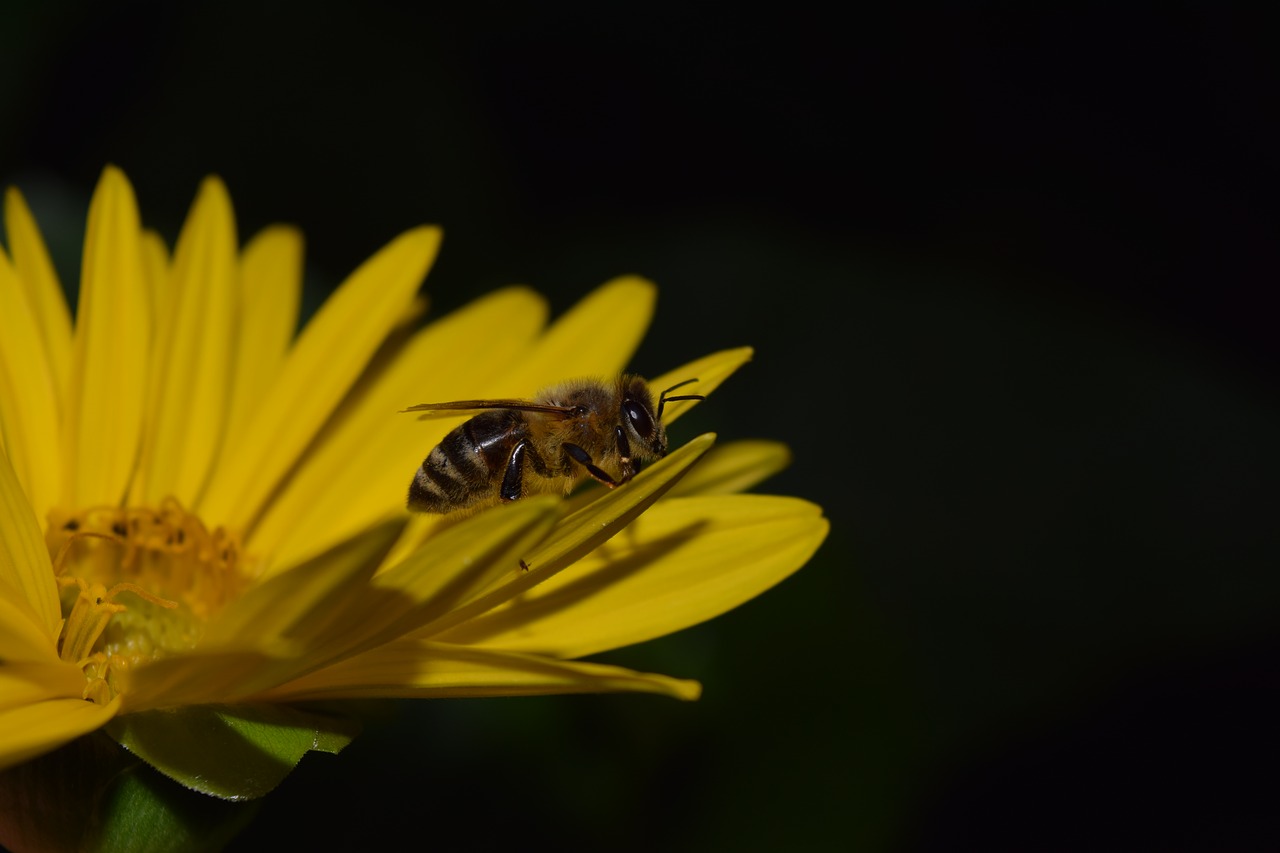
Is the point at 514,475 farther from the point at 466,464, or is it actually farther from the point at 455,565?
the point at 455,565

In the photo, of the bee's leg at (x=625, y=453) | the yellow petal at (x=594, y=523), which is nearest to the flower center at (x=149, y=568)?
the bee's leg at (x=625, y=453)

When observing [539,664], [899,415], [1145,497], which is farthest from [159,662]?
[1145,497]

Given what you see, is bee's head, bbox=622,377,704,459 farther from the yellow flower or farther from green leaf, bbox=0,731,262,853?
green leaf, bbox=0,731,262,853

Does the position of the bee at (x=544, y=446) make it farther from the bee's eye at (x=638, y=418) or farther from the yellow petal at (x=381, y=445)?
the yellow petal at (x=381, y=445)

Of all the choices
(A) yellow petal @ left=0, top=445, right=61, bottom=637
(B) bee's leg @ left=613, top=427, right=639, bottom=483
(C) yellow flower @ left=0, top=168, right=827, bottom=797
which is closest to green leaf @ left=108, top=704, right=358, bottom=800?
(C) yellow flower @ left=0, top=168, right=827, bottom=797

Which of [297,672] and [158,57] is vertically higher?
[158,57]

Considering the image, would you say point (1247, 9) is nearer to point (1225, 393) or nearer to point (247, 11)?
point (1225, 393)

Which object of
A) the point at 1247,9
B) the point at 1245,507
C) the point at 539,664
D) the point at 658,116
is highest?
the point at 1247,9

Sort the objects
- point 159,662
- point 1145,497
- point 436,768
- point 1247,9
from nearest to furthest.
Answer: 1. point 159,662
2. point 436,768
3. point 1145,497
4. point 1247,9
